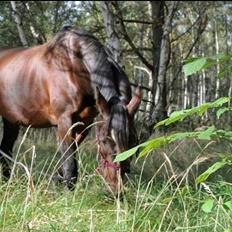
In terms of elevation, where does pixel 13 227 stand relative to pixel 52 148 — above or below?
above

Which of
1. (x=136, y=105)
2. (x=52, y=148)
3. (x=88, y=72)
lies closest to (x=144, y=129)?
(x=52, y=148)

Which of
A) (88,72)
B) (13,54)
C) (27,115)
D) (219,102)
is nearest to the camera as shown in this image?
(219,102)

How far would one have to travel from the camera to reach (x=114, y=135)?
4738mm

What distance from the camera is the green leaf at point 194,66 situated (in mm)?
2496

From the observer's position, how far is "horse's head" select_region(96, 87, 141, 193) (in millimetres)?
4633

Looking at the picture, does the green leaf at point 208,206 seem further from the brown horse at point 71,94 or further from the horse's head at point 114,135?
the brown horse at point 71,94

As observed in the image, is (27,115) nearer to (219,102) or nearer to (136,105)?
(136,105)

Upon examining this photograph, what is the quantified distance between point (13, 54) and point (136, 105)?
110 inches

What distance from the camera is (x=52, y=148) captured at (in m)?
9.34

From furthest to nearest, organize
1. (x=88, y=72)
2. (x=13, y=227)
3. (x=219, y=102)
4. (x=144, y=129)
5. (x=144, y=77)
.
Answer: (x=144, y=77) → (x=144, y=129) → (x=88, y=72) → (x=13, y=227) → (x=219, y=102)

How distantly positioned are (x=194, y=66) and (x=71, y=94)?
352 cm

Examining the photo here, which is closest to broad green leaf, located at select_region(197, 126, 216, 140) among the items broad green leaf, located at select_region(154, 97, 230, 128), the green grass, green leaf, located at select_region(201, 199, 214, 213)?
broad green leaf, located at select_region(154, 97, 230, 128)

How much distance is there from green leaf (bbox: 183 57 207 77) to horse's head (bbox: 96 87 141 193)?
212cm

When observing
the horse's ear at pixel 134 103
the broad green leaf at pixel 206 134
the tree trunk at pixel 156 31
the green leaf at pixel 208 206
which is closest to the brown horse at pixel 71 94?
the horse's ear at pixel 134 103
